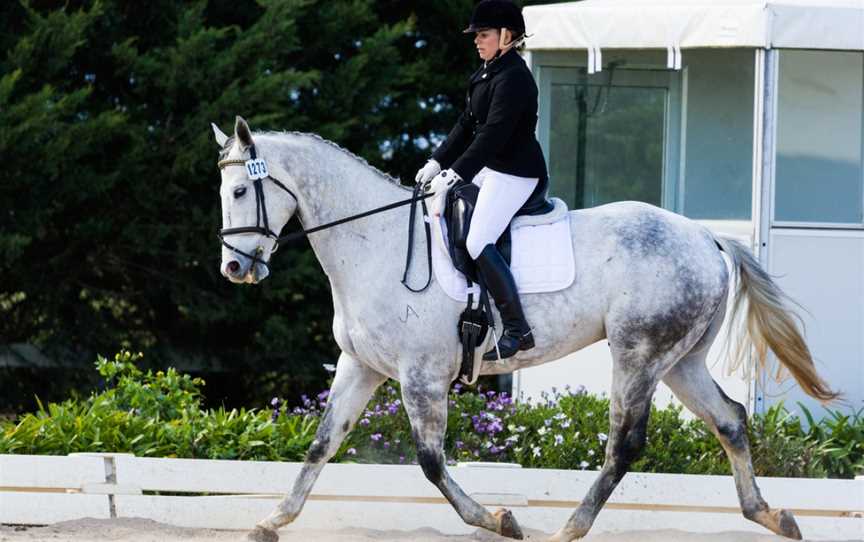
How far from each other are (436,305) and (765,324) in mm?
1736

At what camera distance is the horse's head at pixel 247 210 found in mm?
5938

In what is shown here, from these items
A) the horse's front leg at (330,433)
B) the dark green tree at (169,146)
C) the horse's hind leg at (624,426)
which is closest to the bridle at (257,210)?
the horse's front leg at (330,433)

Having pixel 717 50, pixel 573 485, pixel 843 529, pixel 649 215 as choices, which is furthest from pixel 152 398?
pixel 717 50

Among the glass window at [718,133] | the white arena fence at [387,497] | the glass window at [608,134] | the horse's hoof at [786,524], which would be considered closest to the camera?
the horse's hoof at [786,524]

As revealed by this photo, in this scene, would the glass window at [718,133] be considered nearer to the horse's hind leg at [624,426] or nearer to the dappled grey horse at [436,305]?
the dappled grey horse at [436,305]

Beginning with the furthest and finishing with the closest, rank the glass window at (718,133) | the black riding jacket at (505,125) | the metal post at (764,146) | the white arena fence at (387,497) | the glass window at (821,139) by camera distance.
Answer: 1. the glass window at (718,133)
2. the glass window at (821,139)
3. the metal post at (764,146)
4. the white arena fence at (387,497)
5. the black riding jacket at (505,125)

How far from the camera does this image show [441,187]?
244 inches

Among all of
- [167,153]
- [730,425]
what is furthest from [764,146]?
[167,153]

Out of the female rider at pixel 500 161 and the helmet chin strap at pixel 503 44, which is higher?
the helmet chin strap at pixel 503 44

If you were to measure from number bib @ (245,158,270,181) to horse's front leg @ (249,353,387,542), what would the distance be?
97 centimetres

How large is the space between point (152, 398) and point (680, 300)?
133 inches

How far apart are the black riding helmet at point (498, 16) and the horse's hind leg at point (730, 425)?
1855 millimetres

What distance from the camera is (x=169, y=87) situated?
448 inches

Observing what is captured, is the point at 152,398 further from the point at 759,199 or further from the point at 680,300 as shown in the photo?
the point at 759,199
